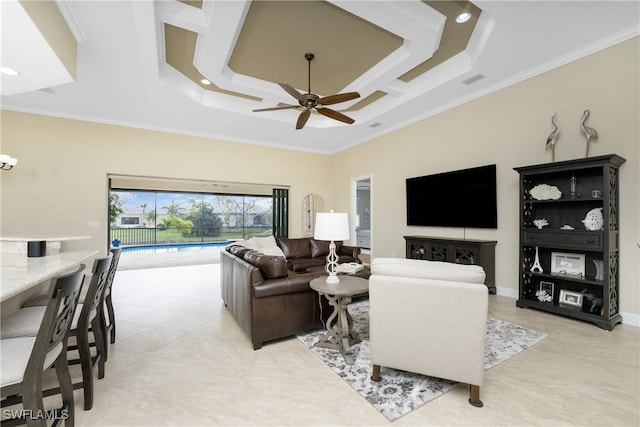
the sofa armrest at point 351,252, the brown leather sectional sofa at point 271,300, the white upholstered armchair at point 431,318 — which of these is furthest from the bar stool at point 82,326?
the sofa armrest at point 351,252

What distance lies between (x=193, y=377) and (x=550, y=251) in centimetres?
427

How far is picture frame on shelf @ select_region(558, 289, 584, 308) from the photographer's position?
3.30 meters

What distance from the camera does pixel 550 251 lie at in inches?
144

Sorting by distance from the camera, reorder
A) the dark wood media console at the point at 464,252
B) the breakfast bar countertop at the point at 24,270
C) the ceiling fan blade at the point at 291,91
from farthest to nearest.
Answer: the dark wood media console at the point at 464,252, the ceiling fan blade at the point at 291,91, the breakfast bar countertop at the point at 24,270

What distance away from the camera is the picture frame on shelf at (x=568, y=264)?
3.36 meters

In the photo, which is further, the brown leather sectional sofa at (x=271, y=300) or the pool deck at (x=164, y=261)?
the pool deck at (x=164, y=261)

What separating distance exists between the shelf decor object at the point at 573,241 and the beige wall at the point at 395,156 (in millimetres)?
232

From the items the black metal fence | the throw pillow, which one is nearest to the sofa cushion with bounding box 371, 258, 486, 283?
the throw pillow

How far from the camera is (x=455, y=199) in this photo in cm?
479

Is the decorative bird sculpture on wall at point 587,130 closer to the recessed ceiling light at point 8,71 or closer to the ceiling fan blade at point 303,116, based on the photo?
the ceiling fan blade at point 303,116

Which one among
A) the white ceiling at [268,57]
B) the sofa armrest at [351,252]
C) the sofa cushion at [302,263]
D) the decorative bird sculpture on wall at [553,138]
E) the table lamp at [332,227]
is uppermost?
the white ceiling at [268,57]

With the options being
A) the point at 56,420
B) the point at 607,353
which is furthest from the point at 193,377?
the point at 607,353

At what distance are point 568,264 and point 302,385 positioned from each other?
3.50 meters

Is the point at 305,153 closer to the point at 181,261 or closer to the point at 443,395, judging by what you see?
the point at 181,261
